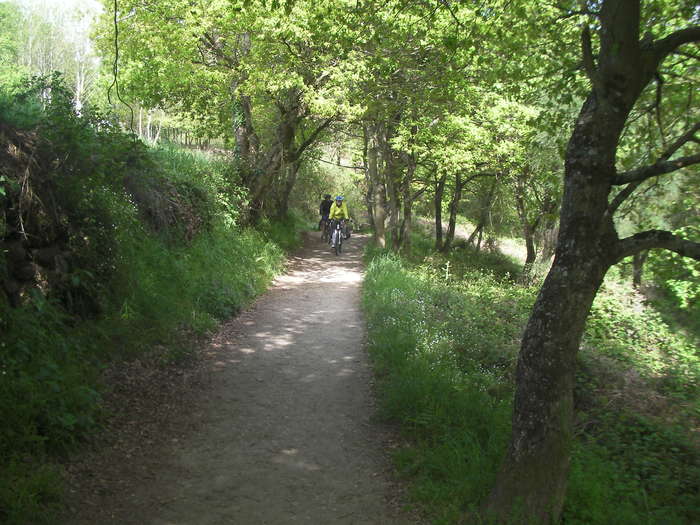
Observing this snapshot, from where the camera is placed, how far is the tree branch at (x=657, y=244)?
146 inches

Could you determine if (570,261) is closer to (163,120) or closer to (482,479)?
(482,479)

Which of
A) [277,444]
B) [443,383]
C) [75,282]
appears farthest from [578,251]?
[75,282]

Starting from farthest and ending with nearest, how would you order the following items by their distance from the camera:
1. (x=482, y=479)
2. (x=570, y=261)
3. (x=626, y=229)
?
(x=626, y=229), (x=482, y=479), (x=570, y=261)

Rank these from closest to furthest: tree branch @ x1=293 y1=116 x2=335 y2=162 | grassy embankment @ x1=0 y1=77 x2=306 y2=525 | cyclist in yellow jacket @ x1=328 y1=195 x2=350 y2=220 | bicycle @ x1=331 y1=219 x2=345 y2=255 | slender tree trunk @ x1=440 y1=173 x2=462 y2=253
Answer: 1. grassy embankment @ x1=0 y1=77 x2=306 y2=525
2. tree branch @ x1=293 y1=116 x2=335 y2=162
3. cyclist in yellow jacket @ x1=328 y1=195 x2=350 y2=220
4. bicycle @ x1=331 y1=219 x2=345 y2=255
5. slender tree trunk @ x1=440 y1=173 x2=462 y2=253

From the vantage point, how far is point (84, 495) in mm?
4234

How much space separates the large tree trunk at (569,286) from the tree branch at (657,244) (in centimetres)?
5

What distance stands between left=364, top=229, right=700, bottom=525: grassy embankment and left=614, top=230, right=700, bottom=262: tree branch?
6.57 ft

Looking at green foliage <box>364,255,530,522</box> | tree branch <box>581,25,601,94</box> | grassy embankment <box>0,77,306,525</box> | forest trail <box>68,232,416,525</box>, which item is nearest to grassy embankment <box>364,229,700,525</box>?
green foliage <box>364,255,530,522</box>

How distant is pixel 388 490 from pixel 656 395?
222 inches

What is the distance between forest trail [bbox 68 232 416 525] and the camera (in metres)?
4.40

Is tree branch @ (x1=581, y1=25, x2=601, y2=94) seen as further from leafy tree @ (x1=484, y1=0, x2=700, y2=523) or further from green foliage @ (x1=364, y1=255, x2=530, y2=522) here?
green foliage @ (x1=364, y1=255, x2=530, y2=522)

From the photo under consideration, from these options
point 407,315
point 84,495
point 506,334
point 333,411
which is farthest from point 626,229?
point 84,495

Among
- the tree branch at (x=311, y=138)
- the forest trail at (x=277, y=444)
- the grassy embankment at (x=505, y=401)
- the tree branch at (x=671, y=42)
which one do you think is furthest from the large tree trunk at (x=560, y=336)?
the tree branch at (x=311, y=138)

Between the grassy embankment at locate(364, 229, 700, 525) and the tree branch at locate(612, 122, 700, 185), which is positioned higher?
the tree branch at locate(612, 122, 700, 185)
